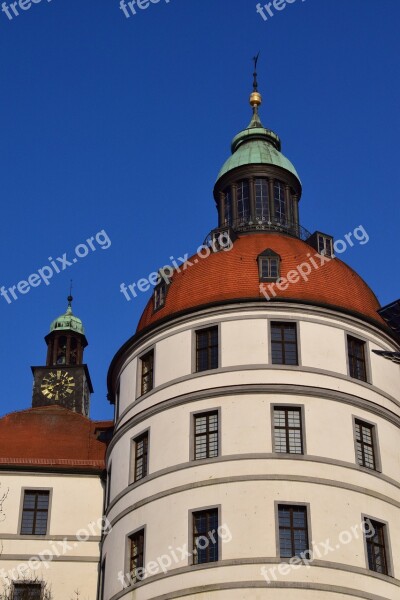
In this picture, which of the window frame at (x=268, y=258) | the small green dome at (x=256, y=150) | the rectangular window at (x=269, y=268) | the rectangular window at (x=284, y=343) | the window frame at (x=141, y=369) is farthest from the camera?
the small green dome at (x=256, y=150)

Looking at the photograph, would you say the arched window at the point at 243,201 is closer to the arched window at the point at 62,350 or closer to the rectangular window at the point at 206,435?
the rectangular window at the point at 206,435

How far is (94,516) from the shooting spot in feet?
149

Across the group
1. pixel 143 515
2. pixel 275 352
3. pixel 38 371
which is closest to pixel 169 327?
pixel 275 352

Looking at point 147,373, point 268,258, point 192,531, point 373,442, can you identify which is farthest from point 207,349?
point 192,531

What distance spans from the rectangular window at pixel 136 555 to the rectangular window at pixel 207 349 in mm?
6721

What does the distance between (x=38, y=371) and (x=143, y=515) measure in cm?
2454

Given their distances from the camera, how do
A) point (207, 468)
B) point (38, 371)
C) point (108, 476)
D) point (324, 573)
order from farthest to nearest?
point (38, 371)
point (108, 476)
point (207, 468)
point (324, 573)

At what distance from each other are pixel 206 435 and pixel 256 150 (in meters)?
18.9

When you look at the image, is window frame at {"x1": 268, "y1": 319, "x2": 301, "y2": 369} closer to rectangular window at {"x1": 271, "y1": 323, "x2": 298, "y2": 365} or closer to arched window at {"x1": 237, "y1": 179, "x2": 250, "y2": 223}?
rectangular window at {"x1": 271, "y1": 323, "x2": 298, "y2": 365}

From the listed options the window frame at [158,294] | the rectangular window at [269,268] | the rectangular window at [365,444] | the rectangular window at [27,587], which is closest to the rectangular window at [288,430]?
the rectangular window at [365,444]

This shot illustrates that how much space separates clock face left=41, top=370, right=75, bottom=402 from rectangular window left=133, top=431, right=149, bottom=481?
2036 centimetres

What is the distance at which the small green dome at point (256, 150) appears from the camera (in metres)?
52.7

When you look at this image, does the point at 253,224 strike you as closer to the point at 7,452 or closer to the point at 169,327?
the point at 169,327

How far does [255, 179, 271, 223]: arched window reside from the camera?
5041 centimetres
